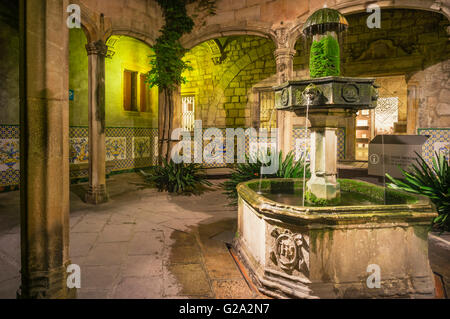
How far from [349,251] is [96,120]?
4.78m

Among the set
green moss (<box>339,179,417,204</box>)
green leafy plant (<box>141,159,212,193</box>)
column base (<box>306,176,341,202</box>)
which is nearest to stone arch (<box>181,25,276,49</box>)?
green leafy plant (<box>141,159,212,193</box>)

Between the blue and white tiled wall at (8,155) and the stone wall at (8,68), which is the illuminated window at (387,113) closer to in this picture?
the stone wall at (8,68)

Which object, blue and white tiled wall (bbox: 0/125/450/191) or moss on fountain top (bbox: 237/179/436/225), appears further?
blue and white tiled wall (bbox: 0/125/450/191)

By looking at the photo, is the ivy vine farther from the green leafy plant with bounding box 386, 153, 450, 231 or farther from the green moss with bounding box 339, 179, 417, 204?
the green leafy plant with bounding box 386, 153, 450, 231

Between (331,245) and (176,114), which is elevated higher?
(176,114)

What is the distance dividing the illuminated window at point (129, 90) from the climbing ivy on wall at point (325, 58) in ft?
24.8

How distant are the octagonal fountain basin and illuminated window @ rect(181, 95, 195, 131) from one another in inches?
347

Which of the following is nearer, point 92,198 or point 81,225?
point 81,225

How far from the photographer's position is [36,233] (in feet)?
6.36

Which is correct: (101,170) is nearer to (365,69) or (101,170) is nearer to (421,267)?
(421,267)

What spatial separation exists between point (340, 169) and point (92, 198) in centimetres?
601

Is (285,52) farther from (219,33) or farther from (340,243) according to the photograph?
(340,243)

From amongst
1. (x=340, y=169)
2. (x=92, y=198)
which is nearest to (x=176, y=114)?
(x=92, y=198)

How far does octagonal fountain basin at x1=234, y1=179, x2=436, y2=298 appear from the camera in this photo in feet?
7.20
